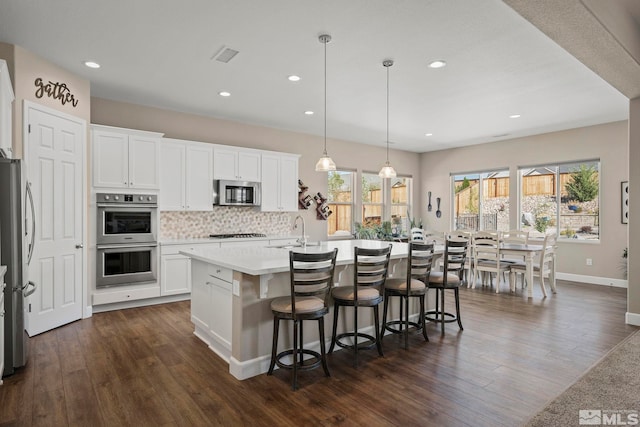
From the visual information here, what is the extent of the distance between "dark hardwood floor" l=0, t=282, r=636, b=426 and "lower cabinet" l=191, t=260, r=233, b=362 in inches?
4.8

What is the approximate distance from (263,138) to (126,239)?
302cm

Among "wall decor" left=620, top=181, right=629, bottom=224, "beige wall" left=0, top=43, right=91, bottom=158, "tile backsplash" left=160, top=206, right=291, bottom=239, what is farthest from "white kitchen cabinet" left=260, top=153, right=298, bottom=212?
"wall decor" left=620, top=181, right=629, bottom=224

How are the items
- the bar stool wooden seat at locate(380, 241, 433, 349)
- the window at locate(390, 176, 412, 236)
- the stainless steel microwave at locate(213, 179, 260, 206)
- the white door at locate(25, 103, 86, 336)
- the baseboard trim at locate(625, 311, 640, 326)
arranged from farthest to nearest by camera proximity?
the window at locate(390, 176, 412, 236) → the stainless steel microwave at locate(213, 179, 260, 206) → the baseboard trim at locate(625, 311, 640, 326) → the white door at locate(25, 103, 86, 336) → the bar stool wooden seat at locate(380, 241, 433, 349)

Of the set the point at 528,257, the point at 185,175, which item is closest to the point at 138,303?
the point at 185,175

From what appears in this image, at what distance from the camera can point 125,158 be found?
4820mm

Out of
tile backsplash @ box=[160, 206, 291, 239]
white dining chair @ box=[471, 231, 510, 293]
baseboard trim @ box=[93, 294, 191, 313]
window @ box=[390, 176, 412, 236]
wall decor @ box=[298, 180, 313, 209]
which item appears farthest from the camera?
window @ box=[390, 176, 412, 236]

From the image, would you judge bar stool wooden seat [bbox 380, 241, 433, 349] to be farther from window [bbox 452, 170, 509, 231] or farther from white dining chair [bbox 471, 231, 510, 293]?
window [bbox 452, 170, 509, 231]

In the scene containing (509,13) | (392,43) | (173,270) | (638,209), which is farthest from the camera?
(173,270)

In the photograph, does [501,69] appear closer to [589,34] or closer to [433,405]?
[589,34]

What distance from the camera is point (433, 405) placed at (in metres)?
2.45

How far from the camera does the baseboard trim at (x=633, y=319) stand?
4199 millimetres

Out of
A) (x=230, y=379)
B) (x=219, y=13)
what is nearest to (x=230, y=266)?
(x=230, y=379)

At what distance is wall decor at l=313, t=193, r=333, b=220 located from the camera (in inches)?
295

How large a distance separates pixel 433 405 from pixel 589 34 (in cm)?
294
